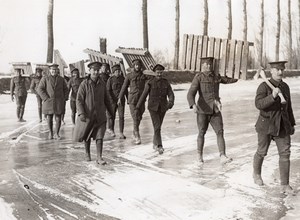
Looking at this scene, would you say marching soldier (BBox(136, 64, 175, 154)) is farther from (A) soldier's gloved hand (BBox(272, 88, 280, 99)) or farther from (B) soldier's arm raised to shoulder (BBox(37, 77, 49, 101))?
(A) soldier's gloved hand (BBox(272, 88, 280, 99))

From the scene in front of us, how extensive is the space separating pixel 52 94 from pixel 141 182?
5.69 m

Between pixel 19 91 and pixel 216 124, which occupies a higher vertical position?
pixel 19 91

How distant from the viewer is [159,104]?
9883mm

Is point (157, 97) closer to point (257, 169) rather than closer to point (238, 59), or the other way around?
point (238, 59)

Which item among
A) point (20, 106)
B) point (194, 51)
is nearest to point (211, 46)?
point (194, 51)

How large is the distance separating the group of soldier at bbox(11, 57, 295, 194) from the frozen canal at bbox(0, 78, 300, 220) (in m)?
0.43

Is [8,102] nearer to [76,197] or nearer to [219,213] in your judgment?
[76,197]

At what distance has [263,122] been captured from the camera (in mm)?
6750

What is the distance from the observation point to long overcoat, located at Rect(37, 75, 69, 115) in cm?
1210

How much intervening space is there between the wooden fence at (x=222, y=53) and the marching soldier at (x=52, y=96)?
351 centimetres

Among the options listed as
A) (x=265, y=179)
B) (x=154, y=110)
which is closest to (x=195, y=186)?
(x=265, y=179)

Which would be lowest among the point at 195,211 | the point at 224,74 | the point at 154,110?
the point at 195,211

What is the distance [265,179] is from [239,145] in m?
3.16

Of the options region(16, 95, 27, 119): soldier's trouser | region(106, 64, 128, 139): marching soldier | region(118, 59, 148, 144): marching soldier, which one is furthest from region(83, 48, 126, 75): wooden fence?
region(118, 59, 148, 144): marching soldier
